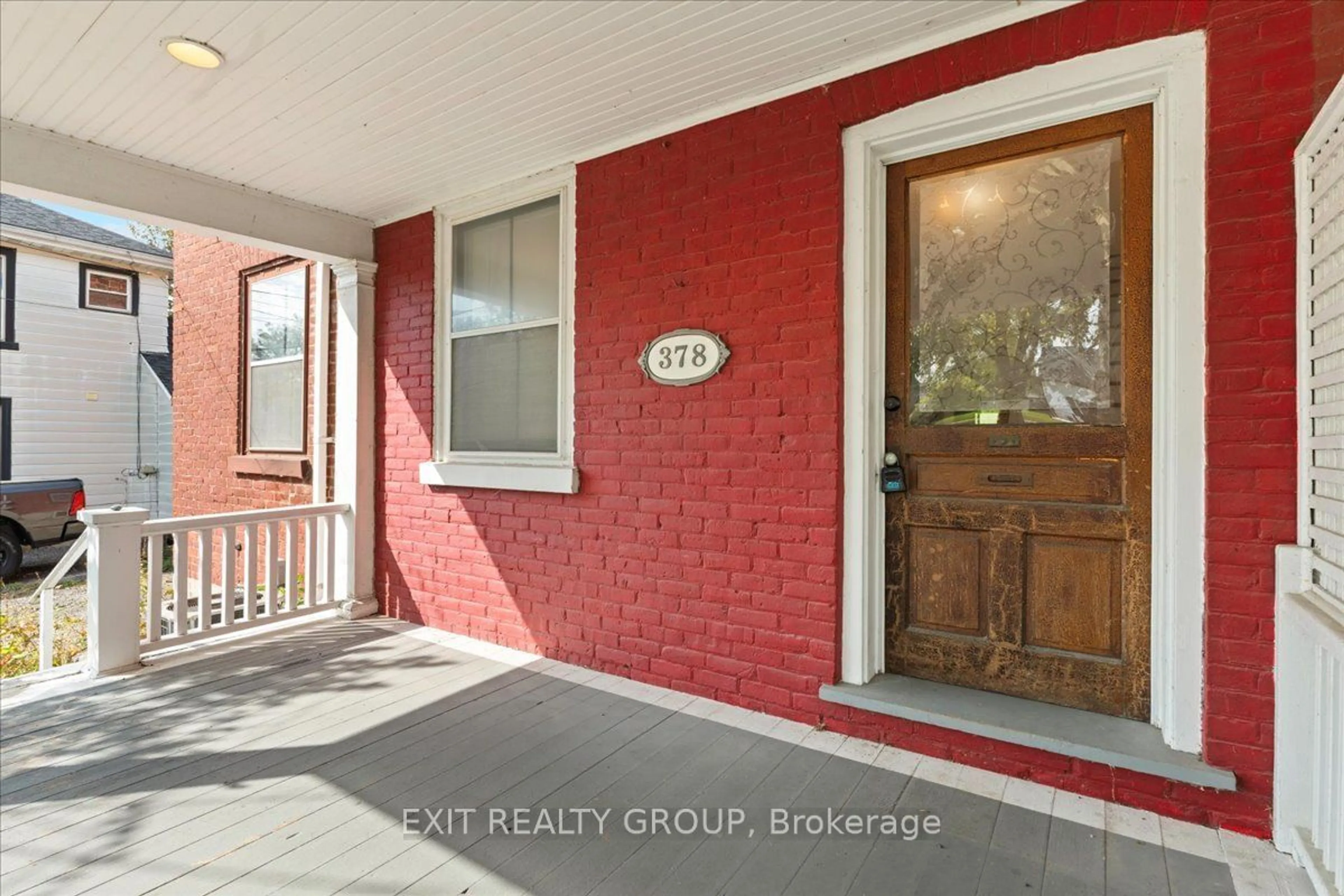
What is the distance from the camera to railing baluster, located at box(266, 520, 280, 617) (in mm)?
3926

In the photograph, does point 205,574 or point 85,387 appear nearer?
point 205,574

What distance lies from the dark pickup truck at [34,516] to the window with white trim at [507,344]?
5.75 metres

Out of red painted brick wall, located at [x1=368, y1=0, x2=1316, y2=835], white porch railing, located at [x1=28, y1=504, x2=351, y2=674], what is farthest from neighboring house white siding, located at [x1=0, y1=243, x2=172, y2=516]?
red painted brick wall, located at [x1=368, y1=0, x2=1316, y2=835]

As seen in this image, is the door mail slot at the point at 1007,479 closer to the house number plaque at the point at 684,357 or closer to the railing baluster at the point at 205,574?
the house number plaque at the point at 684,357

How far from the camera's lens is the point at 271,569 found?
13.0 feet

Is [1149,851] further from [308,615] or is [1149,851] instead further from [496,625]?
[308,615]

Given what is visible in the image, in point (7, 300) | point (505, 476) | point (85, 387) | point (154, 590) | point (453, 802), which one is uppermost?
point (7, 300)

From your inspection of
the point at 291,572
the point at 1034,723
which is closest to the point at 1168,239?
the point at 1034,723

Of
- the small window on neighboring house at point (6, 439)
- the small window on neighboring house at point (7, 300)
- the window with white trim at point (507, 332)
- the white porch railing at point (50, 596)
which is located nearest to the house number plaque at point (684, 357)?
the window with white trim at point (507, 332)

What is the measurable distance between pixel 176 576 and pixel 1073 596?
4.21 m

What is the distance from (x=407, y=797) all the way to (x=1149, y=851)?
7.22 feet

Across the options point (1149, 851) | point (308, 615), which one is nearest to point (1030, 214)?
point (1149, 851)

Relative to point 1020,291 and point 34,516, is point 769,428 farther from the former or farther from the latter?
point 34,516

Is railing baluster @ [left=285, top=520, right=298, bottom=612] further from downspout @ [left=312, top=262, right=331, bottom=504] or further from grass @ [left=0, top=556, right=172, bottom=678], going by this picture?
grass @ [left=0, top=556, right=172, bottom=678]
